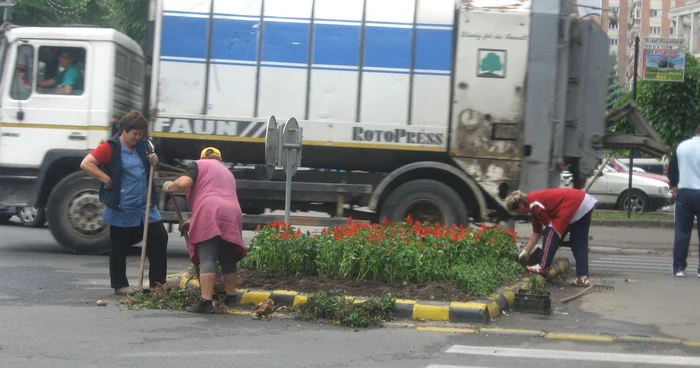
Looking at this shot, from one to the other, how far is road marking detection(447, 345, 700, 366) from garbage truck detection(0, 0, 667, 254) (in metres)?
5.42

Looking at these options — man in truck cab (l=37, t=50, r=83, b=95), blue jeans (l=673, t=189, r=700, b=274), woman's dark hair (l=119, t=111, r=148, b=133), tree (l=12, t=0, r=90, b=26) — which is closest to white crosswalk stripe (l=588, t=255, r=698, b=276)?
blue jeans (l=673, t=189, r=700, b=274)

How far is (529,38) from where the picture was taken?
1221 centimetres

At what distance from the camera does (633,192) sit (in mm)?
26609

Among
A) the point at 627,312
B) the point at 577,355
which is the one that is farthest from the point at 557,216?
the point at 577,355

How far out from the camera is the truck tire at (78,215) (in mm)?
12609

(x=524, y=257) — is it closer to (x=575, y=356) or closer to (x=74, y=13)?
(x=575, y=356)

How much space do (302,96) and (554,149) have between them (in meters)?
3.30

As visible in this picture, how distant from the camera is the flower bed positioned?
9094mm

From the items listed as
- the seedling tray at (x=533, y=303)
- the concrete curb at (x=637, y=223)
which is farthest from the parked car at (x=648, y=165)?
the seedling tray at (x=533, y=303)

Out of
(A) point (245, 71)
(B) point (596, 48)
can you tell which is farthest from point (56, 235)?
(B) point (596, 48)

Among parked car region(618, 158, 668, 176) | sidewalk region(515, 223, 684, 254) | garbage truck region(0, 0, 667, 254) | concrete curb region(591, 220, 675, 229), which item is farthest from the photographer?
parked car region(618, 158, 668, 176)

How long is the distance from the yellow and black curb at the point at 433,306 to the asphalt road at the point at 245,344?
26cm

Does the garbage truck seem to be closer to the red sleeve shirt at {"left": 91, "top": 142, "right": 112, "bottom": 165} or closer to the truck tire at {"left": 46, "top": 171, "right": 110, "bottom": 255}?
the truck tire at {"left": 46, "top": 171, "right": 110, "bottom": 255}

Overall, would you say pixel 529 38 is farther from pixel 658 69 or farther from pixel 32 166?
pixel 658 69
